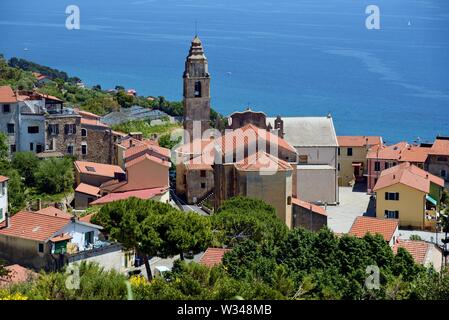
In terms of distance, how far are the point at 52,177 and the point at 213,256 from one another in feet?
29.6

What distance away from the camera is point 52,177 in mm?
25750

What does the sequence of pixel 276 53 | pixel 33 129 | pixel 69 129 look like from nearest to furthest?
pixel 33 129 < pixel 69 129 < pixel 276 53

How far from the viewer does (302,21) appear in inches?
5349

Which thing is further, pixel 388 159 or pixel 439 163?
pixel 388 159

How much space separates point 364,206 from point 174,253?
437 inches

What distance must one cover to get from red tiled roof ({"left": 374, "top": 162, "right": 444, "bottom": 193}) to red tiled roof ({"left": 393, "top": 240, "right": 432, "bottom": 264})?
5.88 meters

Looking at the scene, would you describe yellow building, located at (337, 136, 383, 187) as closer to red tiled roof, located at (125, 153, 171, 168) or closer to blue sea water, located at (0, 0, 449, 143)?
red tiled roof, located at (125, 153, 171, 168)

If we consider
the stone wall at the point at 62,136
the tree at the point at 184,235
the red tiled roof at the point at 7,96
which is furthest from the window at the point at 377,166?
the tree at the point at 184,235

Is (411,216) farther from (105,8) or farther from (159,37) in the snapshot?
(105,8)

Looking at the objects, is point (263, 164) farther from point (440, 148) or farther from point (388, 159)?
point (440, 148)

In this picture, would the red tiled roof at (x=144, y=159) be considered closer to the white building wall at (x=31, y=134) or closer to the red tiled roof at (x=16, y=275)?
the white building wall at (x=31, y=134)

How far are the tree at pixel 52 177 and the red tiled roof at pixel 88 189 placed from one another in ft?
1.43

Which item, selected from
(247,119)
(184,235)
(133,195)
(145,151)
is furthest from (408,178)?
(184,235)

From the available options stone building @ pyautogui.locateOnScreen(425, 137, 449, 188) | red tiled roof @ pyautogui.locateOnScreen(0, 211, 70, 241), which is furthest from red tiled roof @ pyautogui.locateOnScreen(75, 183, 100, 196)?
stone building @ pyautogui.locateOnScreen(425, 137, 449, 188)
